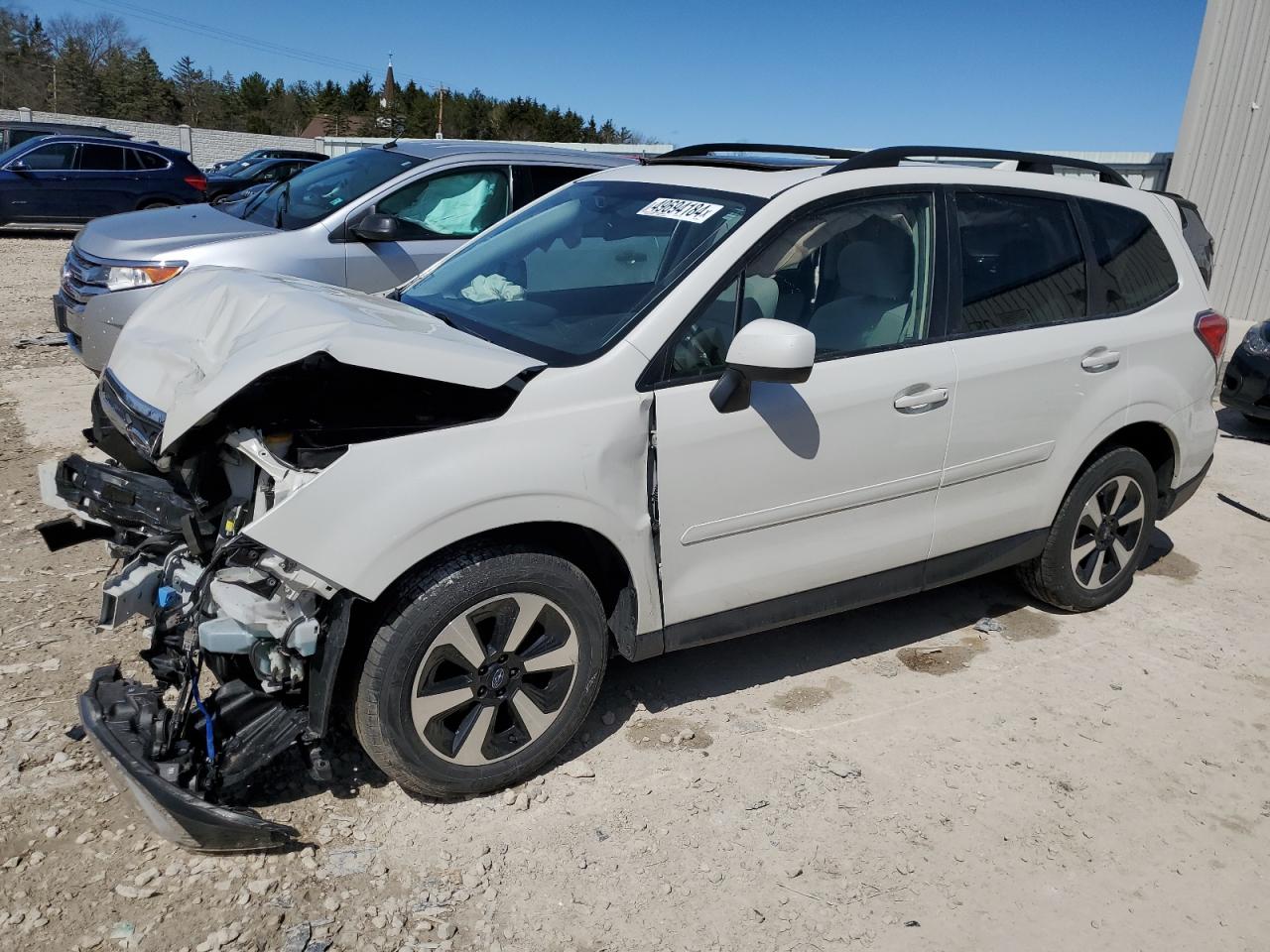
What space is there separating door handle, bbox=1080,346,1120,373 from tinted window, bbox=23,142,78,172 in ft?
58.8

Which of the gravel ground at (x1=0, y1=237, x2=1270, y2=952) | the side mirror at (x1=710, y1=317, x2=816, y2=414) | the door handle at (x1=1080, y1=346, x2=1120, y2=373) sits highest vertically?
the side mirror at (x1=710, y1=317, x2=816, y2=414)

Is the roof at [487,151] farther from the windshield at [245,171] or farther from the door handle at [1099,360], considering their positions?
the windshield at [245,171]

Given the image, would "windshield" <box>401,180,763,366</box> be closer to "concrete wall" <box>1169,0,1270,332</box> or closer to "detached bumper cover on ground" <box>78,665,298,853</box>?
"detached bumper cover on ground" <box>78,665,298,853</box>

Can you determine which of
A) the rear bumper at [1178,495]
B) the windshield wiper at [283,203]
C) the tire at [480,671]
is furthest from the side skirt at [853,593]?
the windshield wiper at [283,203]

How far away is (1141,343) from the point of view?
14.3 ft

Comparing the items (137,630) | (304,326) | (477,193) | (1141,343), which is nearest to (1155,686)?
(1141,343)

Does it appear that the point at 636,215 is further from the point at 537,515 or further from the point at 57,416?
the point at 57,416

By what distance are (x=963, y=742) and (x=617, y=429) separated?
5.83 ft

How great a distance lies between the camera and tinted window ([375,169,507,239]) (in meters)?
6.82

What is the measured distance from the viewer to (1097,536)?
461cm

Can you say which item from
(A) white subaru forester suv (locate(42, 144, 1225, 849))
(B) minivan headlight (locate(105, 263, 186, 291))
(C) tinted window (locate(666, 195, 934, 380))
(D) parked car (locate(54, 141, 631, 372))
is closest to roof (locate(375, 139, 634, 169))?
(D) parked car (locate(54, 141, 631, 372))

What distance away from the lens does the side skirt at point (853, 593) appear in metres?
3.47

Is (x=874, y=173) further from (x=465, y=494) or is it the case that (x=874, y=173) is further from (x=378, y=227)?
(x=378, y=227)

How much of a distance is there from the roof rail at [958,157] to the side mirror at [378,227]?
3415 mm
